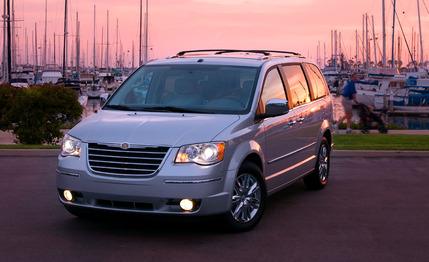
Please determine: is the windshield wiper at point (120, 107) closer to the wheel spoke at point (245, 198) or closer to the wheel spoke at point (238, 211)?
the wheel spoke at point (245, 198)

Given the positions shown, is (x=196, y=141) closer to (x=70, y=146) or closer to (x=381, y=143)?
(x=70, y=146)

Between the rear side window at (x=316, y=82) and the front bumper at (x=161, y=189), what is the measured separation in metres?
3.29

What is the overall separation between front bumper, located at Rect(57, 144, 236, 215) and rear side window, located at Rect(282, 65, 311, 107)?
223 cm

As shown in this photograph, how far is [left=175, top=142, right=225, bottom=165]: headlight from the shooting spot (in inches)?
266

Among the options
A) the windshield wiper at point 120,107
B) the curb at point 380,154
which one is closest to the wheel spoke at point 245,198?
the windshield wiper at point 120,107

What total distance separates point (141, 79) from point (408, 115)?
37.7 meters

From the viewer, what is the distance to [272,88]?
835 centimetres

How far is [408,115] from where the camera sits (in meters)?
43.9

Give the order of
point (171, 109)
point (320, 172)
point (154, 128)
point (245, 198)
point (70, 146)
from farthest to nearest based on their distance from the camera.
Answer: point (320, 172), point (171, 109), point (245, 198), point (70, 146), point (154, 128)

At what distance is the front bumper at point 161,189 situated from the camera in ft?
21.9

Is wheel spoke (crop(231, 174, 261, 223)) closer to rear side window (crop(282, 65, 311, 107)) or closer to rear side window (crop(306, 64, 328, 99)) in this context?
rear side window (crop(282, 65, 311, 107))

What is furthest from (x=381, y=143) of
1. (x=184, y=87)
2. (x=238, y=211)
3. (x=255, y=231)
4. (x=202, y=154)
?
(x=202, y=154)

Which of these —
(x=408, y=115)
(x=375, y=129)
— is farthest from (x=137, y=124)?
(x=408, y=115)

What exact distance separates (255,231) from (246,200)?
1.11ft
